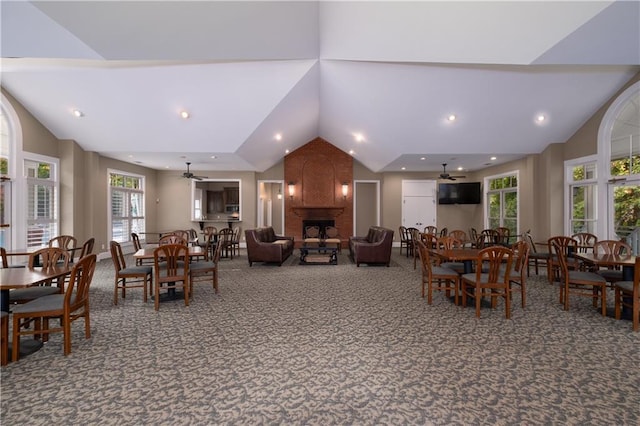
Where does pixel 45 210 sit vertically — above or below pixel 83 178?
below

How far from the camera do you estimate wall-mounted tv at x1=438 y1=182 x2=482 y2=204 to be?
34.9 feet

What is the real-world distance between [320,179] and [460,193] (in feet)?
16.1

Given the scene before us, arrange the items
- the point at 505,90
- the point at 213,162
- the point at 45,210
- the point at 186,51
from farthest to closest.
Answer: the point at 213,162 < the point at 45,210 < the point at 505,90 < the point at 186,51

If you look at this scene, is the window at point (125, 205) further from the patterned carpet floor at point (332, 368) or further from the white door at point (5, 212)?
the patterned carpet floor at point (332, 368)

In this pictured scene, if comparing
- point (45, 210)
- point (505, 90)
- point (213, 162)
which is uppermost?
point (505, 90)

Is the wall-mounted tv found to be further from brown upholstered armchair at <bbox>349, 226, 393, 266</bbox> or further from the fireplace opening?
brown upholstered armchair at <bbox>349, 226, 393, 266</bbox>

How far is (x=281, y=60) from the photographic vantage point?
5.12 metres

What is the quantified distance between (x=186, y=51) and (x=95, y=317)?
3.83 m

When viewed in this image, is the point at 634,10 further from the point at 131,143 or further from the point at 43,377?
the point at 131,143

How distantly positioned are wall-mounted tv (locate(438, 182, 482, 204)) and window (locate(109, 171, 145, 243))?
34.0 ft

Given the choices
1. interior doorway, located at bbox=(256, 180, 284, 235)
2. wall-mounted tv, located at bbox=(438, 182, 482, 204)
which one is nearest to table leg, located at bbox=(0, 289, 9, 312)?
interior doorway, located at bbox=(256, 180, 284, 235)

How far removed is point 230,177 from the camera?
11.2 m

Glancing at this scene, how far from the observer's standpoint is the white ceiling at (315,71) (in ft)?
12.9

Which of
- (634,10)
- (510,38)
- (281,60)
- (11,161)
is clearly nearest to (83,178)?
(11,161)
